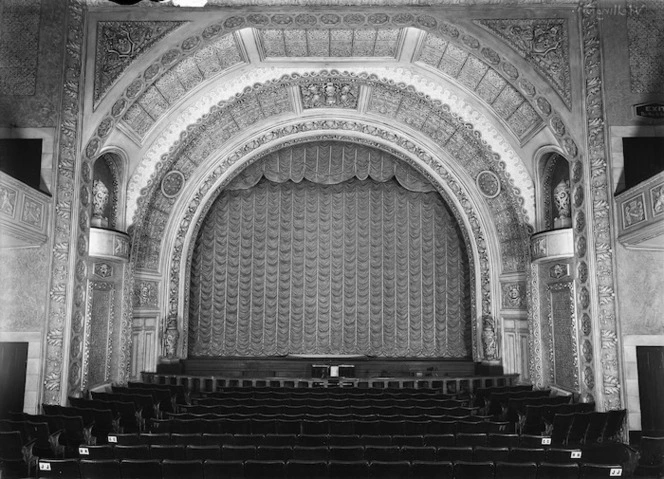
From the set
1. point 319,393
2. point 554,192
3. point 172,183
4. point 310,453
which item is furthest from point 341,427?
point 172,183

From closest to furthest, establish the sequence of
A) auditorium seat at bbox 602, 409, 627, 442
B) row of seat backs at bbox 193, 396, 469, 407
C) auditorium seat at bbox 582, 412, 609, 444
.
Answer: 1. auditorium seat at bbox 582, 412, 609, 444
2. auditorium seat at bbox 602, 409, 627, 442
3. row of seat backs at bbox 193, 396, 469, 407

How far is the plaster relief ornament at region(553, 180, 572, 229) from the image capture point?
1235 cm

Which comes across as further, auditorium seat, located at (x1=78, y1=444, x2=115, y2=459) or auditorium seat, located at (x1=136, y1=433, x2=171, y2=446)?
auditorium seat, located at (x1=136, y1=433, x2=171, y2=446)

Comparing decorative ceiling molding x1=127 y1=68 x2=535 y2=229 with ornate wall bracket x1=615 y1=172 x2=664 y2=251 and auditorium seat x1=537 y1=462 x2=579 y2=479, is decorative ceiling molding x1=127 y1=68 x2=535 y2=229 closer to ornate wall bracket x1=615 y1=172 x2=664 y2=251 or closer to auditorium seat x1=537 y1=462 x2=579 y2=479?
ornate wall bracket x1=615 y1=172 x2=664 y2=251

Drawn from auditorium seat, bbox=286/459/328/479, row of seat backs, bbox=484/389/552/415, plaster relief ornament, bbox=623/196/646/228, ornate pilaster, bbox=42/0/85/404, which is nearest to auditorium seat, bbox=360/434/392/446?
auditorium seat, bbox=286/459/328/479

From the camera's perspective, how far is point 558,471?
5.27 m

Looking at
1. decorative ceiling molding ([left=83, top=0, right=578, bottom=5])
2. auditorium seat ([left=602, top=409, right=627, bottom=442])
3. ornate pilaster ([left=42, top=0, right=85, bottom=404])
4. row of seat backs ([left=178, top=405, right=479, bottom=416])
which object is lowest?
auditorium seat ([left=602, top=409, right=627, bottom=442])

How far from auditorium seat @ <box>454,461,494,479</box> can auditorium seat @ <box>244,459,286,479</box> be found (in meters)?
1.60

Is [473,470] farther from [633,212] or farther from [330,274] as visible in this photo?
[330,274]

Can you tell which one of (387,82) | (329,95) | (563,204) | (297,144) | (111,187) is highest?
(329,95)

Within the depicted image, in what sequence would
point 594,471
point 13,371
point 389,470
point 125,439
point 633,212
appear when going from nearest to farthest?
point 594,471
point 389,470
point 125,439
point 633,212
point 13,371

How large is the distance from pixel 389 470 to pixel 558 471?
1.52 metres

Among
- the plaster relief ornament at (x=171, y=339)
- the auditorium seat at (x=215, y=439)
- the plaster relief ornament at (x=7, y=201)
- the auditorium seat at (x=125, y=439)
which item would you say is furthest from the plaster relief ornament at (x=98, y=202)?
the auditorium seat at (x=215, y=439)

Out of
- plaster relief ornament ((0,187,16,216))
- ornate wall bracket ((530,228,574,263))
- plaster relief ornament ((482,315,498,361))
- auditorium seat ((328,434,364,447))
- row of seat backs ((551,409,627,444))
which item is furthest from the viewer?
plaster relief ornament ((482,315,498,361))
